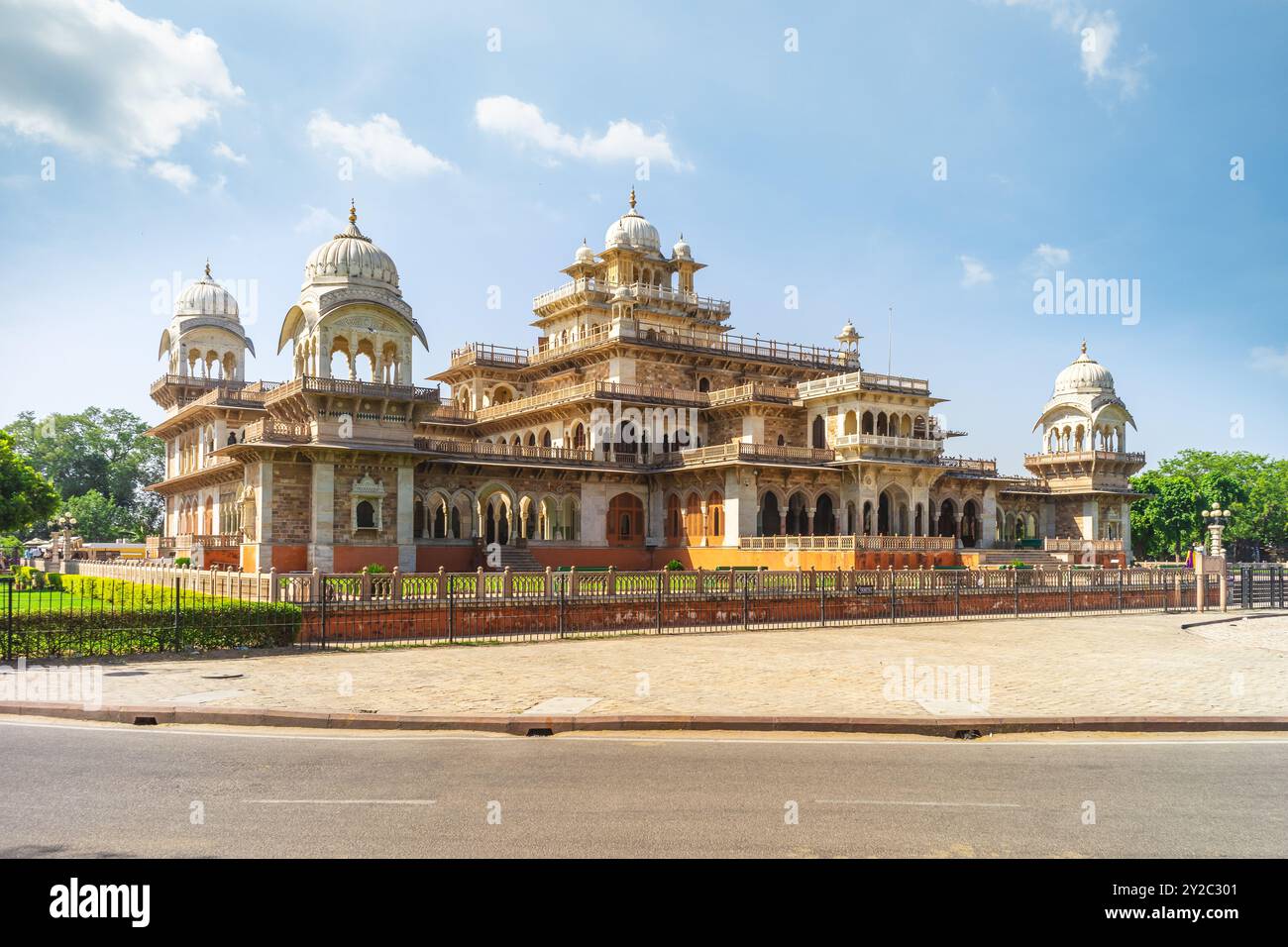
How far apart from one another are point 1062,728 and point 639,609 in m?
14.2

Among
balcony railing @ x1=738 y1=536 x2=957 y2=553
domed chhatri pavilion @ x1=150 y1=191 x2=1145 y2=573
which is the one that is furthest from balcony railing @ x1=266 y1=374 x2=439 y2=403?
balcony railing @ x1=738 y1=536 x2=957 y2=553

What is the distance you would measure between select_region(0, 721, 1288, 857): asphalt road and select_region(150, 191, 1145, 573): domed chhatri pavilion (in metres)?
25.6

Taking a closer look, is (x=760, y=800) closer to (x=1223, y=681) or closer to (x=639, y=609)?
(x=1223, y=681)

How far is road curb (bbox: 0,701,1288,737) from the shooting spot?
1183 cm

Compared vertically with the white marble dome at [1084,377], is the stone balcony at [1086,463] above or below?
below

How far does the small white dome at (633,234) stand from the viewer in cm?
5562

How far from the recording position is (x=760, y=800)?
838 centimetres

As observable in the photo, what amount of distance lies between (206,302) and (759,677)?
47148 mm

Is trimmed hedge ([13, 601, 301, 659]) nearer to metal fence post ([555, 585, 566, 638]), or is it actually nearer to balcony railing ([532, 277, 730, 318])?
metal fence post ([555, 585, 566, 638])

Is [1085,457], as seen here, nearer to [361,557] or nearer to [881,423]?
[881,423]

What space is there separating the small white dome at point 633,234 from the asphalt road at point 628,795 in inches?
1853

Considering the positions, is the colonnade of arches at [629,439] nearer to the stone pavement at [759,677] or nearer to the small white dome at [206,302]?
the small white dome at [206,302]

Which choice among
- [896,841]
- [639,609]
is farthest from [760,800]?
[639,609]

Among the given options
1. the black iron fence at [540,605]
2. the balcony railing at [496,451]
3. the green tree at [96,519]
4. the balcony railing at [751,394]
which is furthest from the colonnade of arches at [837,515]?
the green tree at [96,519]
